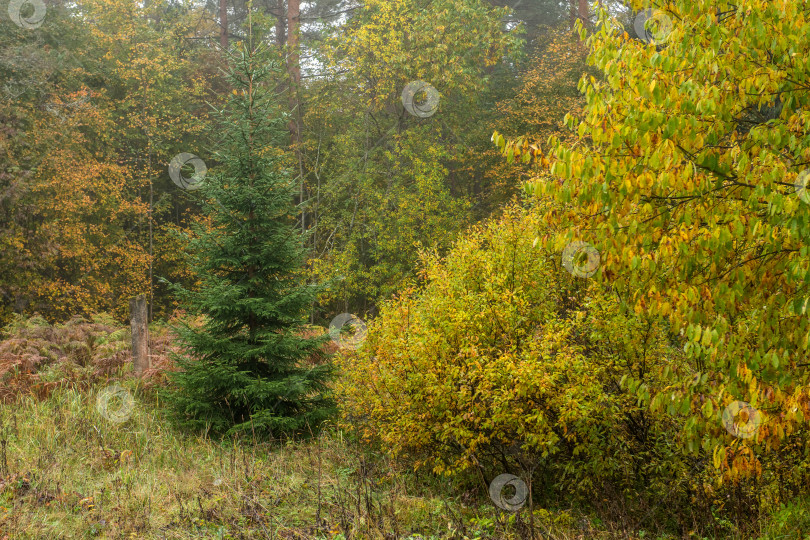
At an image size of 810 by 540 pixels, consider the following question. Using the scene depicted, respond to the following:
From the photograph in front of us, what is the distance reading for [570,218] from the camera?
17.4 feet

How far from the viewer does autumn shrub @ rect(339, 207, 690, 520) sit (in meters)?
6.43

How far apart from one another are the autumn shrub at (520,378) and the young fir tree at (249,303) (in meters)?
1.51

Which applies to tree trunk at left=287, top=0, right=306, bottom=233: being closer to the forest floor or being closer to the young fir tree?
the young fir tree

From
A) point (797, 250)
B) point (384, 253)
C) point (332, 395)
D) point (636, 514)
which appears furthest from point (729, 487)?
point (384, 253)

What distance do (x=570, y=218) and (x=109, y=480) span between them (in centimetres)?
543

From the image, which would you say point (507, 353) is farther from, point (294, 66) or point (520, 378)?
point (294, 66)

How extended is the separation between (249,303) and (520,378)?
4.35 m

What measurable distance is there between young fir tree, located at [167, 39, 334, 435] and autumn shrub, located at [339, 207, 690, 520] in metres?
1.51

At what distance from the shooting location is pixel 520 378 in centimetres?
604

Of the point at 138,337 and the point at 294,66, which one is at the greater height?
the point at 294,66

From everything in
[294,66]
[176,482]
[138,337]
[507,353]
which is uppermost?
[294,66]

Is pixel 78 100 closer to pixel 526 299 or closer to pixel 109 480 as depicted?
pixel 109 480

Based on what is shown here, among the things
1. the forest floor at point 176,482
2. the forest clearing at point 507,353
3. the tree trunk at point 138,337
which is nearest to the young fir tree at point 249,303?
the forest clearing at point 507,353

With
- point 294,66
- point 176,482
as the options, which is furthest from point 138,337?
point 294,66
